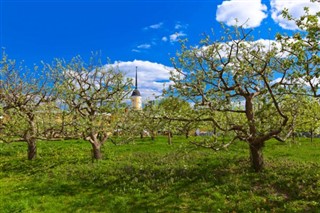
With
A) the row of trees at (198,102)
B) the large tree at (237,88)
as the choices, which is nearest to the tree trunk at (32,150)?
the row of trees at (198,102)

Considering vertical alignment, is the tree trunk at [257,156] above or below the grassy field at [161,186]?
above

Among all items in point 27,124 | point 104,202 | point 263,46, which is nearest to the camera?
point 104,202

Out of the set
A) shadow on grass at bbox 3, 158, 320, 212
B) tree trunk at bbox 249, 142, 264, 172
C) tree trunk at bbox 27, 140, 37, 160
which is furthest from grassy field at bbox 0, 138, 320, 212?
tree trunk at bbox 27, 140, 37, 160

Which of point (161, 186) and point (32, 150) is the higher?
point (32, 150)

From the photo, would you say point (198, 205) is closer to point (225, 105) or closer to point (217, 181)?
point (217, 181)

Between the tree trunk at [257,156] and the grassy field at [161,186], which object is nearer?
the grassy field at [161,186]

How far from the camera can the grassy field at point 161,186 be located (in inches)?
640

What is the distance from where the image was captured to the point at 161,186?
19391 mm

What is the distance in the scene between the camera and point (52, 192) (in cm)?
1927

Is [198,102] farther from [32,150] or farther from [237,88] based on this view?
[32,150]

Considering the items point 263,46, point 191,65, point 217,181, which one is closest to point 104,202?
point 217,181

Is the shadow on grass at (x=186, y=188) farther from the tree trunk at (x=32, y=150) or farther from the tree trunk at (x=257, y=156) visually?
the tree trunk at (x=32, y=150)

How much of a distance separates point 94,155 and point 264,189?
16264 millimetres

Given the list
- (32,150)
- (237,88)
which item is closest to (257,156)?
(237,88)
